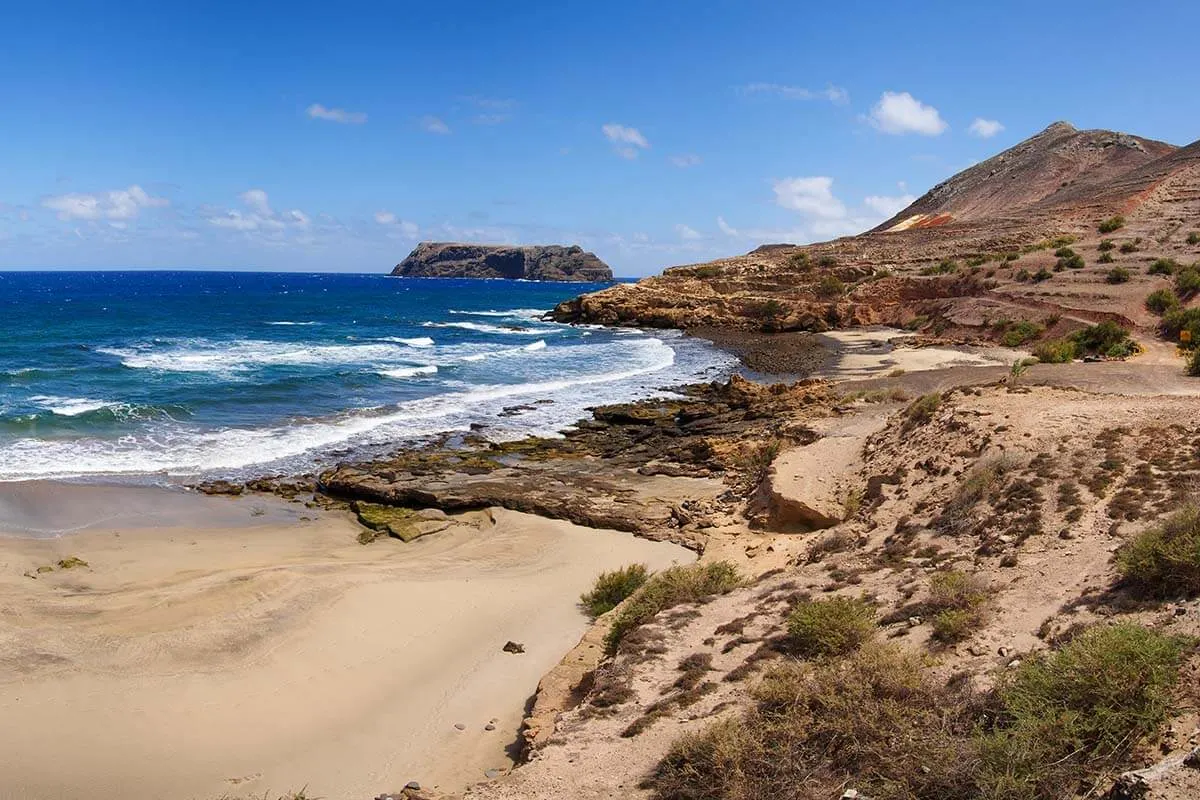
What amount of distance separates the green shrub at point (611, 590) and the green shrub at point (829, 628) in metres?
3.84

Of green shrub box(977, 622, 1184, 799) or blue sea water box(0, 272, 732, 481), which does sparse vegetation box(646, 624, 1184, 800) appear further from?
blue sea water box(0, 272, 732, 481)

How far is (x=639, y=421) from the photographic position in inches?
958

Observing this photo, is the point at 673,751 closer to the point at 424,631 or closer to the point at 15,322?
the point at 424,631

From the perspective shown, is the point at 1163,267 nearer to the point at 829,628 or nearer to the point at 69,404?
the point at 829,628

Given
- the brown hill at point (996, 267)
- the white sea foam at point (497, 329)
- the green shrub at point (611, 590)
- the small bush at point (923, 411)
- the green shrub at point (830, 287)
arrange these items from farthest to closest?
the white sea foam at point (497, 329) → the green shrub at point (830, 287) → the brown hill at point (996, 267) → the small bush at point (923, 411) → the green shrub at point (611, 590)

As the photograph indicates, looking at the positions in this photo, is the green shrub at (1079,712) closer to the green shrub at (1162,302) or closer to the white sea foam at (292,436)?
the white sea foam at (292,436)

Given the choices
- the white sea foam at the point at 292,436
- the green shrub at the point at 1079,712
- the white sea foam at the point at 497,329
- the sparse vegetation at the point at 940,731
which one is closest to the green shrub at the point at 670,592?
the sparse vegetation at the point at 940,731

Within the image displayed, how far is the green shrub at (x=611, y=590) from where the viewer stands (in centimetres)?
1143

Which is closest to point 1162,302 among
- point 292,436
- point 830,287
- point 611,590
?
point 830,287

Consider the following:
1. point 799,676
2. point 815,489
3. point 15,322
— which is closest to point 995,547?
point 799,676

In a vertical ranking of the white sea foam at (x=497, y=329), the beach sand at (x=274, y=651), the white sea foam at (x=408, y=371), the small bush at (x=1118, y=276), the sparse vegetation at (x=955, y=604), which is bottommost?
the beach sand at (x=274, y=651)

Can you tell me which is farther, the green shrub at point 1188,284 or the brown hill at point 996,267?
the brown hill at point 996,267

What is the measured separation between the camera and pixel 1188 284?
30.2m

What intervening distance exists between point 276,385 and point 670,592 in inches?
995
